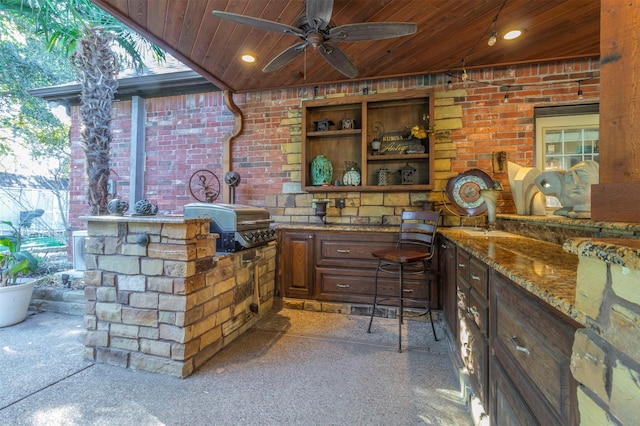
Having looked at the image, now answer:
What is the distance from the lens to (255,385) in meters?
1.79

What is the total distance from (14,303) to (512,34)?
17.0 ft

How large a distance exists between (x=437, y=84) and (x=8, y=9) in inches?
194

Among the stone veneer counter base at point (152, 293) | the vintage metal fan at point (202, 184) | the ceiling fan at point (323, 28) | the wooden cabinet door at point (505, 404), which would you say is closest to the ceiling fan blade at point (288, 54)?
the ceiling fan at point (323, 28)

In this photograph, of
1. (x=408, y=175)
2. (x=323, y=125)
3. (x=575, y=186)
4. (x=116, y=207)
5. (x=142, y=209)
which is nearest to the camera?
(x=575, y=186)

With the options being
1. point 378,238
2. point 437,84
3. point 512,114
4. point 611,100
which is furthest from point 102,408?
point 512,114

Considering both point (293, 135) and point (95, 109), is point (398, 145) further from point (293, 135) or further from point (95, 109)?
point (95, 109)

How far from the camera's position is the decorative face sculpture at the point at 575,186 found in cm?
154

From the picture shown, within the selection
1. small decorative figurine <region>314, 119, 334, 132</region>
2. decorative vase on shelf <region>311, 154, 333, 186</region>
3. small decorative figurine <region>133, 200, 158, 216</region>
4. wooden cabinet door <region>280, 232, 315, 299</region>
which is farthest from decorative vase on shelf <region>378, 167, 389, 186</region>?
small decorative figurine <region>133, 200, 158, 216</region>

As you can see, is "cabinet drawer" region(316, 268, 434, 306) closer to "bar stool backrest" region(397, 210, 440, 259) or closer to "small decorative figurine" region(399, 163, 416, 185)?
"bar stool backrest" region(397, 210, 440, 259)

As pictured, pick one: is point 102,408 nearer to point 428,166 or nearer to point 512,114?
point 428,166

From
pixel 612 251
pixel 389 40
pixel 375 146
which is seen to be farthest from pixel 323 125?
pixel 612 251

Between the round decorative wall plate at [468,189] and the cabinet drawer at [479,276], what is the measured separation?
149 cm

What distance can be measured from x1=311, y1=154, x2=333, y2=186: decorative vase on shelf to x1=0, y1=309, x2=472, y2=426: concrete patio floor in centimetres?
177

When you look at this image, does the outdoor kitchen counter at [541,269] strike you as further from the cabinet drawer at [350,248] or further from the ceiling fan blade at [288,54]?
the ceiling fan blade at [288,54]
